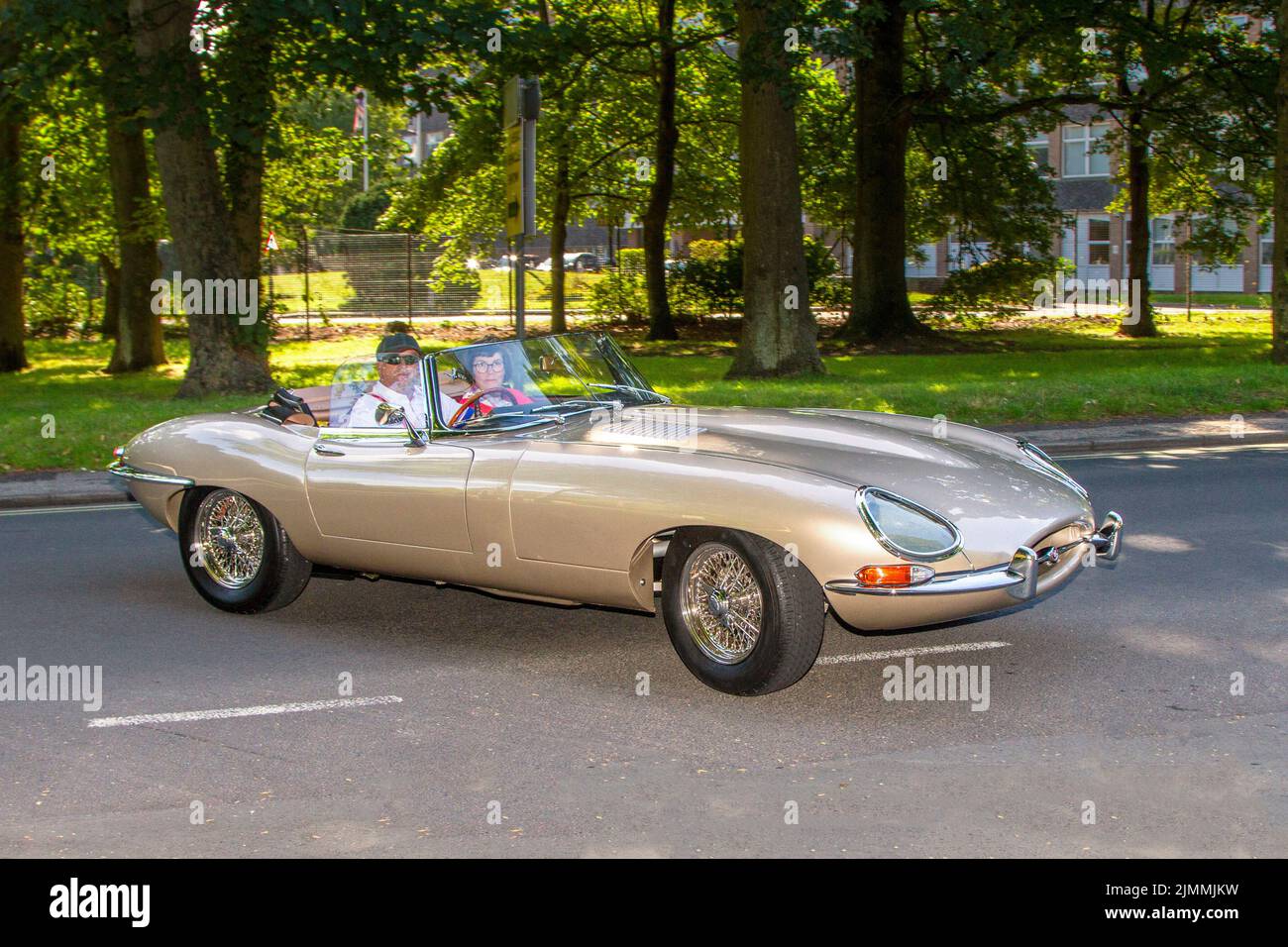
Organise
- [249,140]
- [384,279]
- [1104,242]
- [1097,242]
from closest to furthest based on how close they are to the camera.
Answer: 1. [249,140]
2. [384,279]
3. [1104,242]
4. [1097,242]

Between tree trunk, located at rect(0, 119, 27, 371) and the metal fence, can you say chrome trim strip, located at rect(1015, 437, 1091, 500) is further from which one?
the metal fence

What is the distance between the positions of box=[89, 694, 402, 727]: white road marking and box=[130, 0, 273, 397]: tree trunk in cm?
1210

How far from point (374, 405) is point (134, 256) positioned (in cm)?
1838

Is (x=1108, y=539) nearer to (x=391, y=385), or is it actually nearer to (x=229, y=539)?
(x=391, y=385)

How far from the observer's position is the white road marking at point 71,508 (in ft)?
36.2

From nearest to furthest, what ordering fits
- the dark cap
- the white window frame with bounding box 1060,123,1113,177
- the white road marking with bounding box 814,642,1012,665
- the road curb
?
the white road marking with bounding box 814,642,1012,665 < the dark cap < the road curb < the white window frame with bounding box 1060,123,1113,177

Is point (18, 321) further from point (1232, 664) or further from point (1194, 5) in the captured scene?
point (1232, 664)

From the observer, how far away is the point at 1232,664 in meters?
6.20

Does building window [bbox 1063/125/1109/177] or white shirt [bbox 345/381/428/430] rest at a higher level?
building window [bbox 1063/125/1109/177]

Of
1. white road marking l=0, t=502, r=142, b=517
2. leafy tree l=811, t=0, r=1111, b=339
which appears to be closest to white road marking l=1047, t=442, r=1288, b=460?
white road marking l=0, t=502, r=142, b=517

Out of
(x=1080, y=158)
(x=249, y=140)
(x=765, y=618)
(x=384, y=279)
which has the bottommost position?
(x=765, y=618)

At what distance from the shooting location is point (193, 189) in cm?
1727

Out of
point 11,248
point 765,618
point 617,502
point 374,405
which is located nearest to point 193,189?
point 11,248

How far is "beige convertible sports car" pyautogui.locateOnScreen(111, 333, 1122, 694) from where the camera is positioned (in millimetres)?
5602
